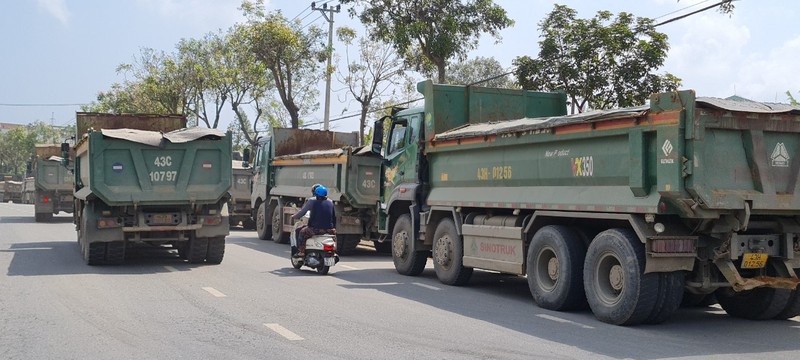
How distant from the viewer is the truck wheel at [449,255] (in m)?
12.8

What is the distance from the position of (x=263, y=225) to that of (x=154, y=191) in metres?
8.21

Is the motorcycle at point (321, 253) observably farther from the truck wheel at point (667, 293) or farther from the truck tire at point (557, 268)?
the truck wheel at point (667, 293)

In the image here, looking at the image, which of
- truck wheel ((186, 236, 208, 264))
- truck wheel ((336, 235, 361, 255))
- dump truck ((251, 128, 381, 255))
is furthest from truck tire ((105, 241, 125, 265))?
truck wheel ((336, 235, 361, 255))

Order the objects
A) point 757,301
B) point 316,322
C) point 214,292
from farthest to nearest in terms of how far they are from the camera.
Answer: point 214,292
point 757,301
point 316,322

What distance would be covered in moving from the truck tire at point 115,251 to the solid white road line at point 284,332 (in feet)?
22.3

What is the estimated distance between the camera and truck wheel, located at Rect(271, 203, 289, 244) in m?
21.4

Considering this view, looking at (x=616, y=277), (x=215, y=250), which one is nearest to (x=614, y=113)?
(x=616, y=277)

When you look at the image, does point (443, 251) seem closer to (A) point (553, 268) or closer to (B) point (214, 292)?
(A) point (553, 268)

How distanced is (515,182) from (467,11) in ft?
46.2

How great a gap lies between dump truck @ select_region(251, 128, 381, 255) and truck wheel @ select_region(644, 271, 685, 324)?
9.42m

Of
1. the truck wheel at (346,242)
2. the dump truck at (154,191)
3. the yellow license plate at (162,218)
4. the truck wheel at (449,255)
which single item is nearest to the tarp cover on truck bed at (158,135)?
the dump truck at (154,191)

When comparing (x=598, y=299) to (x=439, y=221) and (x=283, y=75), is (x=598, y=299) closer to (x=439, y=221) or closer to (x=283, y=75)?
(x=439, y=221)

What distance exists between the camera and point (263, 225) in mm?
22828

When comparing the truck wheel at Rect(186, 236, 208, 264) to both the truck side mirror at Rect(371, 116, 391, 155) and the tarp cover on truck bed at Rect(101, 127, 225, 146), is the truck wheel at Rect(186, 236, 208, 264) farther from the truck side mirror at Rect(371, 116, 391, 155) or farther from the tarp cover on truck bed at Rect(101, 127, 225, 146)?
the truck side mirror at Rect(371, 116, 391, 155)
